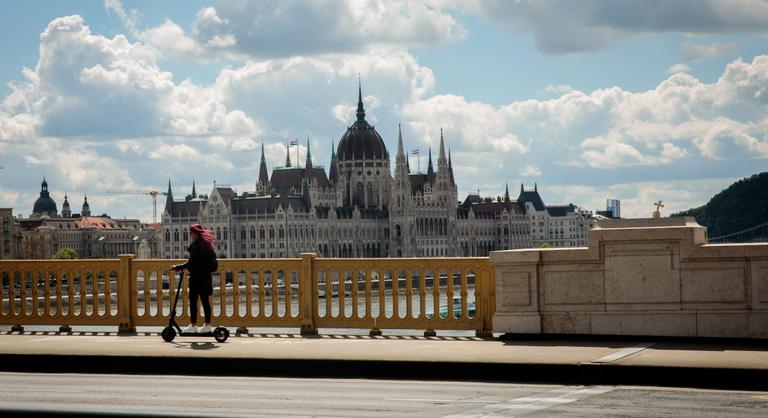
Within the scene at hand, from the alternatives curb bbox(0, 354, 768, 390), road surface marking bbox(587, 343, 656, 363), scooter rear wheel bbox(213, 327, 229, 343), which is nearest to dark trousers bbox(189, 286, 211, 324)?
scooter rear wheel bbox(213, 327, 229, 343)

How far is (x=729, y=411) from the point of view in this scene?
11047 millimetres

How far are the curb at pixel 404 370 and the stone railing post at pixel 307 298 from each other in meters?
3.34

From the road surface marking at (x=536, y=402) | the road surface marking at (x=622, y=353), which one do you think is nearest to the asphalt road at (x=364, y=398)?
the road surface marking at (x=536, y=402)

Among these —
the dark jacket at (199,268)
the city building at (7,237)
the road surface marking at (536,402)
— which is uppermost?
the city building at (7,237)

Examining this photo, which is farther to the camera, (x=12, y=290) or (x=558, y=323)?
(x=12, y=290)

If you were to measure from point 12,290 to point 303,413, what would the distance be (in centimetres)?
971

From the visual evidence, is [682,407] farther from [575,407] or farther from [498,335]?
[498,335]

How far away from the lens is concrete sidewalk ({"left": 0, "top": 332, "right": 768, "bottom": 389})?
1302cm

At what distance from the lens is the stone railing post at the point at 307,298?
17891 millimetres

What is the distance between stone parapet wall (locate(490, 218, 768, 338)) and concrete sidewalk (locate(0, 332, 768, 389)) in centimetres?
33

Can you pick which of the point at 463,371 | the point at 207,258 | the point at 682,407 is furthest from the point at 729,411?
the point at 207,258

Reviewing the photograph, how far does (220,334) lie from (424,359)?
363 centimetres

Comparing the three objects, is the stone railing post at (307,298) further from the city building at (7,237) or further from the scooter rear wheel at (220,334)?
the city building at (7,237)

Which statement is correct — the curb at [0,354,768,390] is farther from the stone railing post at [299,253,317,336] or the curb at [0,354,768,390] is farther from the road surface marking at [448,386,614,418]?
the stone railing post at [299,253,317,336]
